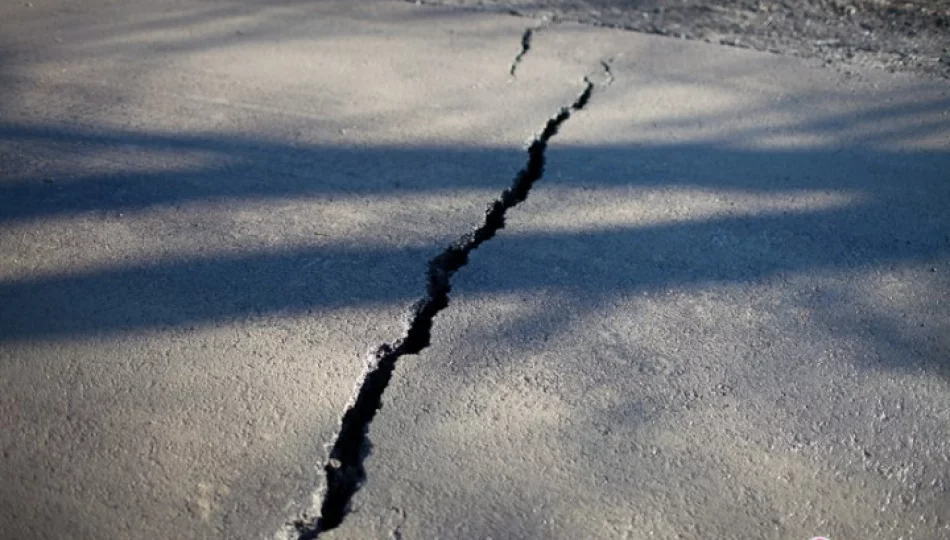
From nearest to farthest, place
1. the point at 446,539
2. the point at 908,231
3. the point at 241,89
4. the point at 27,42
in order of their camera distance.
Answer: the point at 446,539 → the point at 908,231 → the point at 241,89 → the point at 27,42

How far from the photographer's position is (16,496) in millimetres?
2184

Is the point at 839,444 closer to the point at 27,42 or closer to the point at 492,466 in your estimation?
the point at 492,466

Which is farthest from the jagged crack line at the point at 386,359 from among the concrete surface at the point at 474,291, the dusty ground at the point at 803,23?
the dusty ground at the point at 803,23

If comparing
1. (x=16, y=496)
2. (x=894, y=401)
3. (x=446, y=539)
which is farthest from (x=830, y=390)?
(x=16, y=496)

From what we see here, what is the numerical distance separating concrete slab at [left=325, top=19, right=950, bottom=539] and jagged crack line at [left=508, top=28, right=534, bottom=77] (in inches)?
24.3

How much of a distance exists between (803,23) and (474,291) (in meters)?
3.41

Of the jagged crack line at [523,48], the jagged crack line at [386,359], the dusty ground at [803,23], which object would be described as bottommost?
the jagged crack line at [386,359]

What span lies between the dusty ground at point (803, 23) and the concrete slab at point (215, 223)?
2.09 ft

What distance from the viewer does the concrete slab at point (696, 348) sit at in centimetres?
223

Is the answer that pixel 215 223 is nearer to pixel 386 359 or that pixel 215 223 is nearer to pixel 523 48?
pixel 386 359

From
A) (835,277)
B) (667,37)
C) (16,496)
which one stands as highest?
(667,37)

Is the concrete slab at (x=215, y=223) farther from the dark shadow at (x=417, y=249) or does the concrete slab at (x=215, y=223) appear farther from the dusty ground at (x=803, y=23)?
the dusty ground at (x=803, y=23)

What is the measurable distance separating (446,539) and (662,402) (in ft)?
2.68

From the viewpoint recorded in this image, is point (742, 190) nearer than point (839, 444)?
No
